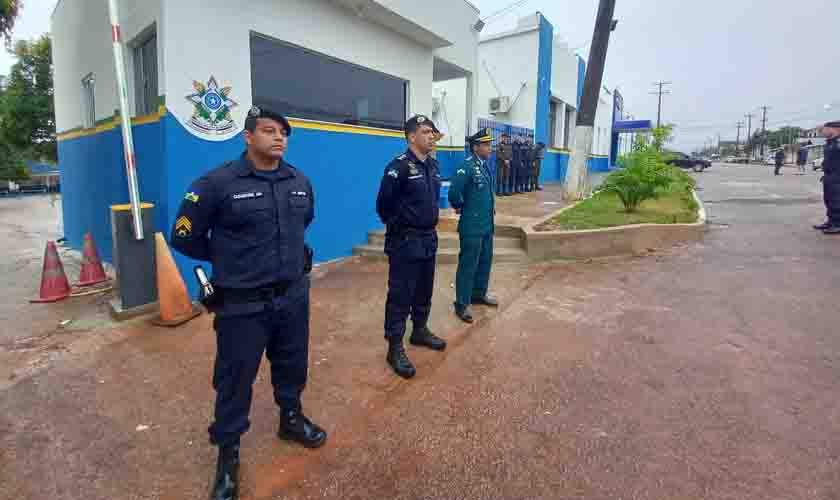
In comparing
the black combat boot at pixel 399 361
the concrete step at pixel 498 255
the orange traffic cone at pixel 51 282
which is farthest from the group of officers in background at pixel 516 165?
the orange traffic cone at pixel 51 282

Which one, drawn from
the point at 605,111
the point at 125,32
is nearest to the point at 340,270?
the point at 125,32

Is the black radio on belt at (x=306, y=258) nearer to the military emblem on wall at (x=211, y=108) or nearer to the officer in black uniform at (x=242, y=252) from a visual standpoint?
the officer in black uniform at (x=242, y=252)

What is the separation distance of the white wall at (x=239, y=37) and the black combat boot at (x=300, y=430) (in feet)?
12.1

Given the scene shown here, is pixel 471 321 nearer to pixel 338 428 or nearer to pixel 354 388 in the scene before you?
pixel 354 388

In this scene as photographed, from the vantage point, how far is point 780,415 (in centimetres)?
291

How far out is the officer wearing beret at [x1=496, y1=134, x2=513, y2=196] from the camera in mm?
11820

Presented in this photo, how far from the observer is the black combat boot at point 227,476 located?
227 cm

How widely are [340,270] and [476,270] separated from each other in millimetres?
2419

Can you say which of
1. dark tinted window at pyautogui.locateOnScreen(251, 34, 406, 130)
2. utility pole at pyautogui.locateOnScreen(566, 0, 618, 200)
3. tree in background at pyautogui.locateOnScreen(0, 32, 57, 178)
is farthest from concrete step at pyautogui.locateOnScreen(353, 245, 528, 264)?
tree in background at pyautogui.locateOnScreen(0, 32, 57, 178)

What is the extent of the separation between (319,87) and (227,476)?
5589 mm

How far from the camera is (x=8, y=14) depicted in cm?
917

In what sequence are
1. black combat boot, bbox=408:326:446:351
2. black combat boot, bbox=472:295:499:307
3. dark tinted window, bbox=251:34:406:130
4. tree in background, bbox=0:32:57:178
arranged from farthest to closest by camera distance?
tree in background, bbox=0:32:57:178, dark tinted window, bbox=251:34:406:130, black combat boot, bbox=472:295:499:307, black combat boot, bbox=408:326:446:351

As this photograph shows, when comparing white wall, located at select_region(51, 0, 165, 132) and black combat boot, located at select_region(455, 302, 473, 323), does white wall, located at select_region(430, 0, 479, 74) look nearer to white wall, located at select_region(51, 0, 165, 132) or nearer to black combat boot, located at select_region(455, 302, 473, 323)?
white wall, located at select_region(51, 0, 165, 132)

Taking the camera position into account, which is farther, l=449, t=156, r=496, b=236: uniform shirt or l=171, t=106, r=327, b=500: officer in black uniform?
l=449, t=156, r=496, b=236: uniform shirt
